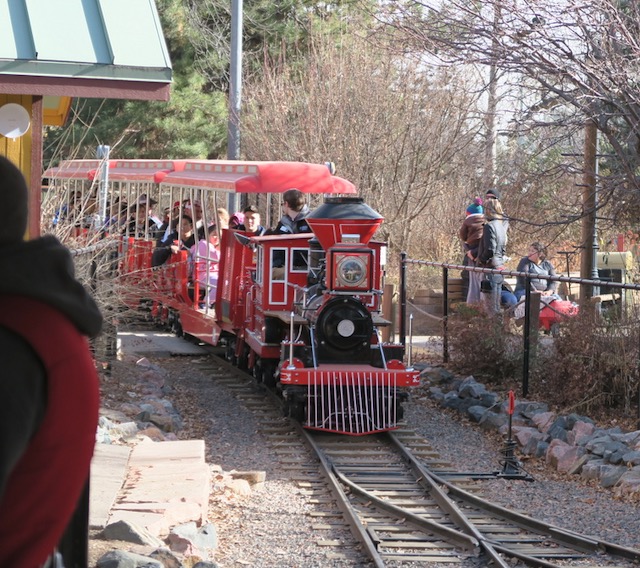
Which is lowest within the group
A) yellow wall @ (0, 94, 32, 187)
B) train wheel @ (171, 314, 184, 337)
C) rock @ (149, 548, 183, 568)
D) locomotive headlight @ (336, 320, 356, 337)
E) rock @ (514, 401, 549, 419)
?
rock @ (149, 548, 183, 568)

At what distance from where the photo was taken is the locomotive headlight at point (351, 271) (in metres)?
10.8

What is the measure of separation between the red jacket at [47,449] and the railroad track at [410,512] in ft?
16.0

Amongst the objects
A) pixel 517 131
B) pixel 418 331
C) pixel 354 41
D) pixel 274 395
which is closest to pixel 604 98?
pixel 517 131

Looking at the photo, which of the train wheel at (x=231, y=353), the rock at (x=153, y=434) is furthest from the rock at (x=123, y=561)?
the train wheel at (x=231, y=353)

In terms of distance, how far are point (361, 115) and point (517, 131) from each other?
9.75 metres

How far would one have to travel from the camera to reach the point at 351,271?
1088 centimetres

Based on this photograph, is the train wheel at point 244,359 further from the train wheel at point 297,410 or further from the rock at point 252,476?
the rock at point 252,476

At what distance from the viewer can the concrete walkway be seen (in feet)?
22.4

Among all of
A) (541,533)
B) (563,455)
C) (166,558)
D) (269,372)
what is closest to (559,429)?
(563,455)

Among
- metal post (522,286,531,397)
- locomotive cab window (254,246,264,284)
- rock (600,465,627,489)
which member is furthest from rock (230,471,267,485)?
metal post (522,286,531,397)

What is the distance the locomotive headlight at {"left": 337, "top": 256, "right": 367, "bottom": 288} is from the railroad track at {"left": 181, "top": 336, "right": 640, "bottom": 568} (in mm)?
1568

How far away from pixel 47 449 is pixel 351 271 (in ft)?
29.3

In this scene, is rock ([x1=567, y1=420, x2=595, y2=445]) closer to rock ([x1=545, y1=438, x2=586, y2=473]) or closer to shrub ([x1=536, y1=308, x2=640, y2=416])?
rock ([x1=545, y1=438, x2=586, y2=473])

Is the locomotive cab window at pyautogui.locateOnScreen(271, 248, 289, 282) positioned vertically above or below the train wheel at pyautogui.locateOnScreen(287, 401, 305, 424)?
above
